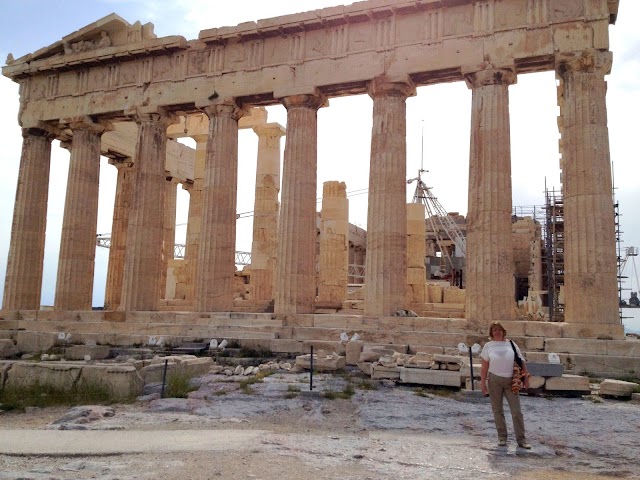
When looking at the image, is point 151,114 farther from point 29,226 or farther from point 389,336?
point 389,336

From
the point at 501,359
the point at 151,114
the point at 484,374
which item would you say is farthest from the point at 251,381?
the point at 151,114

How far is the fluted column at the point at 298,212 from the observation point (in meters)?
20.3

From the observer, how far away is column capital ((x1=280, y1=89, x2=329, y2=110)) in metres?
21.0

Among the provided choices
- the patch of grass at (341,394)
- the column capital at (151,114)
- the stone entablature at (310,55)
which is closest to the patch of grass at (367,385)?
the patch of grass at (341,394)

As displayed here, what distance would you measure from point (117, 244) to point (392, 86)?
15628mm

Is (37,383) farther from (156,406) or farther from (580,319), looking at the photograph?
(580,319)

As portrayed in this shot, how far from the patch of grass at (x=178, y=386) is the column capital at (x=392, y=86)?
38.1ft

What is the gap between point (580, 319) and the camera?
1653 centimetres

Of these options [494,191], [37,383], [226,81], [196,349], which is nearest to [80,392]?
[37,383]

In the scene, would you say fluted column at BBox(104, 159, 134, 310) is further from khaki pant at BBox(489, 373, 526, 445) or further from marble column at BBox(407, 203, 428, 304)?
khaki pant at BBox(489, 373, 526, 445)

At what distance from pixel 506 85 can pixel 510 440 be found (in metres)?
13.1

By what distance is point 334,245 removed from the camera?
26.9 m

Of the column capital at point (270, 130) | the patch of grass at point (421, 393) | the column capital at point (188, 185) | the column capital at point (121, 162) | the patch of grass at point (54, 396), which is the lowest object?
the patch of grass at point (54, 396)

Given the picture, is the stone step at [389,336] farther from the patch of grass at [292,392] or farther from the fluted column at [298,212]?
the patch of grass at [292,392]
